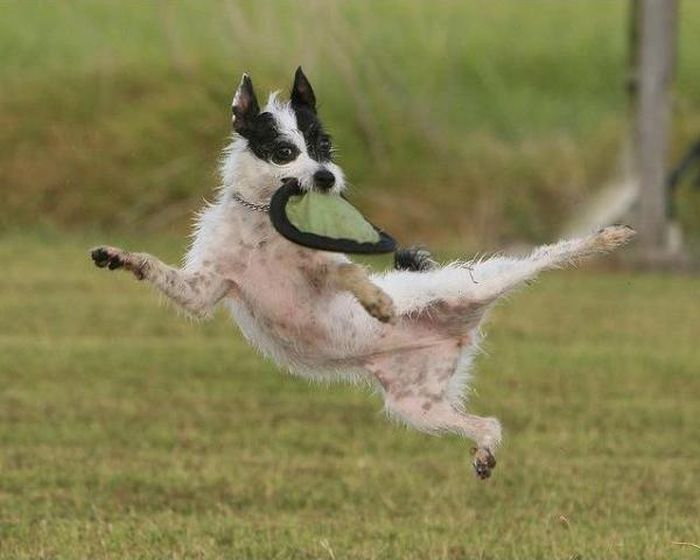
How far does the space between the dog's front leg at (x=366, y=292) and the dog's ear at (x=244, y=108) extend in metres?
0.55

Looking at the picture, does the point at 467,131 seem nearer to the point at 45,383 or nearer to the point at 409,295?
the point at 45,383

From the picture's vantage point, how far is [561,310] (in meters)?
17.5

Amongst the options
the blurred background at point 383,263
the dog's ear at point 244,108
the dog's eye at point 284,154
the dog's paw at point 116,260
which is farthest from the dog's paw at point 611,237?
the blurred background at point 383,263

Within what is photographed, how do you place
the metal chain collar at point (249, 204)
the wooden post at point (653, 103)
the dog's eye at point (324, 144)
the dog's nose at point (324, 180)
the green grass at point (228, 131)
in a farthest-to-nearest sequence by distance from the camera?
1. the green grass at point (228, 131)
2. the wooden post at point (653, 103)
3. the metal chain collar at point (249, 204)
4. the dog's eye at point (324, 144)
5. the dog's nose at point (324, 180)

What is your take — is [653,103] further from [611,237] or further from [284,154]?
[284,154]

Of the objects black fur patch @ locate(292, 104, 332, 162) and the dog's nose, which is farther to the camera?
black fur patch @ locate(292, 104, 332, 162)

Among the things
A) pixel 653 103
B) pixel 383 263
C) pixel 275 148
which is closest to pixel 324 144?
pixel 275 148

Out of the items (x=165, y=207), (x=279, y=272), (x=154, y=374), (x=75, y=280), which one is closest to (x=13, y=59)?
(x=165, y=207)

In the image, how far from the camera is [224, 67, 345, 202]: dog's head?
19.4ft

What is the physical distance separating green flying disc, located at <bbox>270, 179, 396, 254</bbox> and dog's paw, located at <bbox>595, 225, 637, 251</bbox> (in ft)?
2.48

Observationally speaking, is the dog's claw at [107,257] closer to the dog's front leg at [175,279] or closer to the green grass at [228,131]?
the dog's front leg at [175,279]

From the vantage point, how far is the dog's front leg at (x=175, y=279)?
5859 millimetres

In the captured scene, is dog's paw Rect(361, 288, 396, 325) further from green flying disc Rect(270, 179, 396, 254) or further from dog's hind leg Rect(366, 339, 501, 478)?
dog's hind leg Rect(366, 339, 501, 478)

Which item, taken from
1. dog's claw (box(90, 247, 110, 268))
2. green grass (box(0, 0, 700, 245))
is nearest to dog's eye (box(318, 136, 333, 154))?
dog's claw (box(90, 247, 110, 268))
